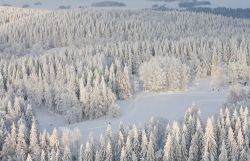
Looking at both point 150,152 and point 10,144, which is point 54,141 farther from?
point 150,152

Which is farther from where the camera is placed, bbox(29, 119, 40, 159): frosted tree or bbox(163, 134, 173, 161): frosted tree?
bbox(29, 119, 40, 159): frosted tree

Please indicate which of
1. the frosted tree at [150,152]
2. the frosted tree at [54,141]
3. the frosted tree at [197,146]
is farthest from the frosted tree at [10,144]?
the frosted tree at [197,146]

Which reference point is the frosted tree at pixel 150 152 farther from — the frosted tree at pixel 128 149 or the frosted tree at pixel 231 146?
the frosted tree at pixel 231 146

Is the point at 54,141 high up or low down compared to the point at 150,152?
up

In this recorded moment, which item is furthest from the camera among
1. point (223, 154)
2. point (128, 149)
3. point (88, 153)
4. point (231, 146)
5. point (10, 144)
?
point (10, 144)

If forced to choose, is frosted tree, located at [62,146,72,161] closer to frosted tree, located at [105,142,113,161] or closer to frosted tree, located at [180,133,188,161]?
frosted tree, located at [105,142,113,161]

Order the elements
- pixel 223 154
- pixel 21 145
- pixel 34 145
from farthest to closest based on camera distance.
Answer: pixel 21 145 < pixel 34 145 < pixel 223 154

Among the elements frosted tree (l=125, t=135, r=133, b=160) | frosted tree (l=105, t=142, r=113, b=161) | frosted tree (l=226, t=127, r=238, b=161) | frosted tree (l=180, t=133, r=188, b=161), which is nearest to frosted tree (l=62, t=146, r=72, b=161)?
frosted tree (l=105, t=142, r=113, b=161)

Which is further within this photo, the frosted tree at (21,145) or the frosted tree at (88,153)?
the frosted tree at (21,145)

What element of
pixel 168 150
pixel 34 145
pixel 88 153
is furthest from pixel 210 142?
pixel 34 145

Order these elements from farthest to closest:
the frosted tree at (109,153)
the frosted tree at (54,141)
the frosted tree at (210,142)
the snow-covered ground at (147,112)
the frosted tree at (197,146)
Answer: the snow-covered ground at (147,112), the frosted tree at (54,141), the frosted tree at (109,153), the frosted tree at (197,146), the frosted tree at (210,142)

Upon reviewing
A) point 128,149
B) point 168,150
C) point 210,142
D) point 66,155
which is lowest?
point 66,155

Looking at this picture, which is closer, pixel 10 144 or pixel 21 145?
pixel 21 145

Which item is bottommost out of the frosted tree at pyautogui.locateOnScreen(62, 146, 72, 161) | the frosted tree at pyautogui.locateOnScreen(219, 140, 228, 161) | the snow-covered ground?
the snow-covered ground
